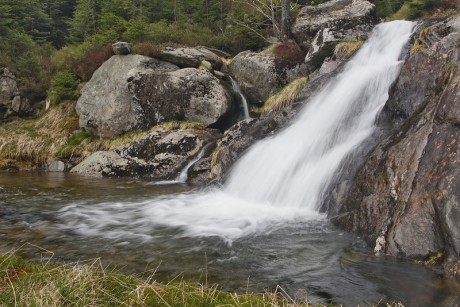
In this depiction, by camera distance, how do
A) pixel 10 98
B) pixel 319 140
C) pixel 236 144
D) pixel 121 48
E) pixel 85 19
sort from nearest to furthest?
pixel 319 140, pixel 236 144, pixel 121 48, pixel 10 98, pixel 85 19

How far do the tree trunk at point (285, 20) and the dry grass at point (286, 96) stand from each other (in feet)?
14.7

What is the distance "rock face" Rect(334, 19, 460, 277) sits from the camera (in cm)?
452

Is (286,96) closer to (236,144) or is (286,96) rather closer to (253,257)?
(236,144)

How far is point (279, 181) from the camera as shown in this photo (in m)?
8.98

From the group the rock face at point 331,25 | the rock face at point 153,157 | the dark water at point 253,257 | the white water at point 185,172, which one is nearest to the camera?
the dark water at point 253,257

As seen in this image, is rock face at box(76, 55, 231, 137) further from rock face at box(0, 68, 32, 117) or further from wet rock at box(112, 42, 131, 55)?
rock face at box(0, 68, 32, 117)

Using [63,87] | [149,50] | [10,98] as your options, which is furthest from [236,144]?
[10,98]

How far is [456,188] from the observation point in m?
4.42

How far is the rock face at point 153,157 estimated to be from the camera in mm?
14242

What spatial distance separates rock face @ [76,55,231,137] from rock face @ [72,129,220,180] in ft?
5.51

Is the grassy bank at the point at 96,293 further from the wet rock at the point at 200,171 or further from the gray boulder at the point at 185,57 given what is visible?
the gray boulder at the point at 185,57

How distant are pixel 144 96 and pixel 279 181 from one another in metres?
10.5

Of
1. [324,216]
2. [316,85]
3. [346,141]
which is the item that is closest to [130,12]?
[316,85]

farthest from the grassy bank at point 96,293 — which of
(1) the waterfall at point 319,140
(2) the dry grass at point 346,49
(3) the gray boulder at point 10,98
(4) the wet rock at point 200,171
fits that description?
(3) the gray boulder at point 10,98
